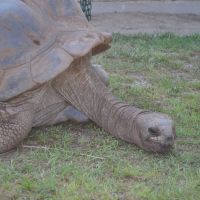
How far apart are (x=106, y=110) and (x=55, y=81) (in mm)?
408

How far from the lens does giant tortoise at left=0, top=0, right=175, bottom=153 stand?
3.79 meters

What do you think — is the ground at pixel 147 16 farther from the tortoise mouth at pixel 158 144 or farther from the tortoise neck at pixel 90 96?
the tortoise mouth at pixel 158 144

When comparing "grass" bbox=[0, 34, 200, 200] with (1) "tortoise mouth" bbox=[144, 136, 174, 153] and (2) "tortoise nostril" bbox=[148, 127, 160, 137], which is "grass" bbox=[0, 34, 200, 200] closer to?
(1) "tortoise mouth" bbox=[144, 136, 174, 153]

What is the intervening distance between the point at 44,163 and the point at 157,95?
1809mm

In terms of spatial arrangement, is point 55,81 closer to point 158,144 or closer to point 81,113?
point 81,113

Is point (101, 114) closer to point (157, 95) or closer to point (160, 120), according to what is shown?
point (160, 120)

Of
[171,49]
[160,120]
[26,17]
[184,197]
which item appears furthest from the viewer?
[171,49]

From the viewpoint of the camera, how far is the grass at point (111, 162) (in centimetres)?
315

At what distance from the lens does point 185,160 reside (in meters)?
3.64

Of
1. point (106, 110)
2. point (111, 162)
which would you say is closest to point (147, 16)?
point (106, 110)

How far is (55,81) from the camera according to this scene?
4.14m

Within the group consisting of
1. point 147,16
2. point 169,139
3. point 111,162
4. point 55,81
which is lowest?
point 147,16

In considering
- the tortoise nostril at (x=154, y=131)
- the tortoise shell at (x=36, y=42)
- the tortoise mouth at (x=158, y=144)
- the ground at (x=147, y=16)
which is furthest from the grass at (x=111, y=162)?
the ground at (x=147, y=16)

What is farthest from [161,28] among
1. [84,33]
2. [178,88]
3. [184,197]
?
[184,197]
